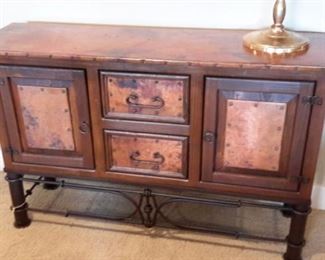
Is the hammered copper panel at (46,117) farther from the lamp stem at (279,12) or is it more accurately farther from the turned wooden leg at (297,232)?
the turned wooden leg at (297,232)

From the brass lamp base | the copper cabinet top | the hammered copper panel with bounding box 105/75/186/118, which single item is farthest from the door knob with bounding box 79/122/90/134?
the brass lamp base

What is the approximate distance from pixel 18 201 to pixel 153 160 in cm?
65

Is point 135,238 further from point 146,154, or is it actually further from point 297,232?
point 297,232

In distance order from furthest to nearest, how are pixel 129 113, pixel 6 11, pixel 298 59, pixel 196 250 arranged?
pixel 6 11 < pixel 196 250 < pixel 129 113 < pixel 298 59

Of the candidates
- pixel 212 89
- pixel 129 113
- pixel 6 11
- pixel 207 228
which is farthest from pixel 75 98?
pixel 207 228

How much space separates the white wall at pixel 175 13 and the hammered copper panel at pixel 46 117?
0.45 meters

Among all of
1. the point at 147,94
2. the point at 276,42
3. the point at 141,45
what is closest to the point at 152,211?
the point at 147,94

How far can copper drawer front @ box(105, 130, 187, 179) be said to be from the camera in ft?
4.91

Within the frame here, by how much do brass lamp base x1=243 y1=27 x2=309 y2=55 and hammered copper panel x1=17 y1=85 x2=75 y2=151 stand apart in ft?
2.19

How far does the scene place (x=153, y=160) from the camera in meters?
1.54

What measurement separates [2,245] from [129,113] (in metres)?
0.81

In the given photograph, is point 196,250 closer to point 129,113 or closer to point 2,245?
point 129,113

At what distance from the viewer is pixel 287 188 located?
1472 millimetres

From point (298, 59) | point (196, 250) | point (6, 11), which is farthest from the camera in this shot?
point (6, 11)
